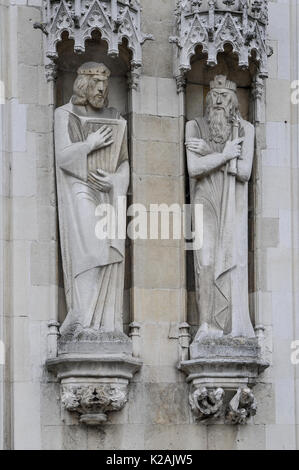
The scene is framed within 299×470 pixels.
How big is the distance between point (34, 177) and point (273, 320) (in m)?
2.12

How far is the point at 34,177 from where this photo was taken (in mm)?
13250

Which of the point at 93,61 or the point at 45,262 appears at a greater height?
the point at 93,61

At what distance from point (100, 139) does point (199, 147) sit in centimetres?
78

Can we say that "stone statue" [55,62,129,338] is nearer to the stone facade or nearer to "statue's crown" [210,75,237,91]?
the stone facade

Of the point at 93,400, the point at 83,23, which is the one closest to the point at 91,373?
the point at 93,400

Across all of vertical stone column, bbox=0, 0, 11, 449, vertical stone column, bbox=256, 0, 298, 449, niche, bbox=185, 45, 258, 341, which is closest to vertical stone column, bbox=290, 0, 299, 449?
vertical stone column, bbox=256, 0, 298, 449

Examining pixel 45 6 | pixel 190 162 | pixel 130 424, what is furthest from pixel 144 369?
pixel 45 6

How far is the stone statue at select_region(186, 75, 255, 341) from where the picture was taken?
13375 millimetres

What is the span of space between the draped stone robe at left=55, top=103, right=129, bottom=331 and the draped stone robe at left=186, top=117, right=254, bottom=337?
62 cm

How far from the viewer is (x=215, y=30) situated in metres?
13.5

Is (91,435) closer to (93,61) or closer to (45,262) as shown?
(45,262)

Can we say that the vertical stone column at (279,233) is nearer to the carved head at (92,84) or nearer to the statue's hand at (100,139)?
the statue's hand at (100,139)

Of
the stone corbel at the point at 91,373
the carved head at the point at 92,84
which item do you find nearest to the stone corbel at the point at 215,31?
the carved head at the point at 92,84

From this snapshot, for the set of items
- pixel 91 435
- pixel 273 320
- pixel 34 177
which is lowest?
pixel 91 435
